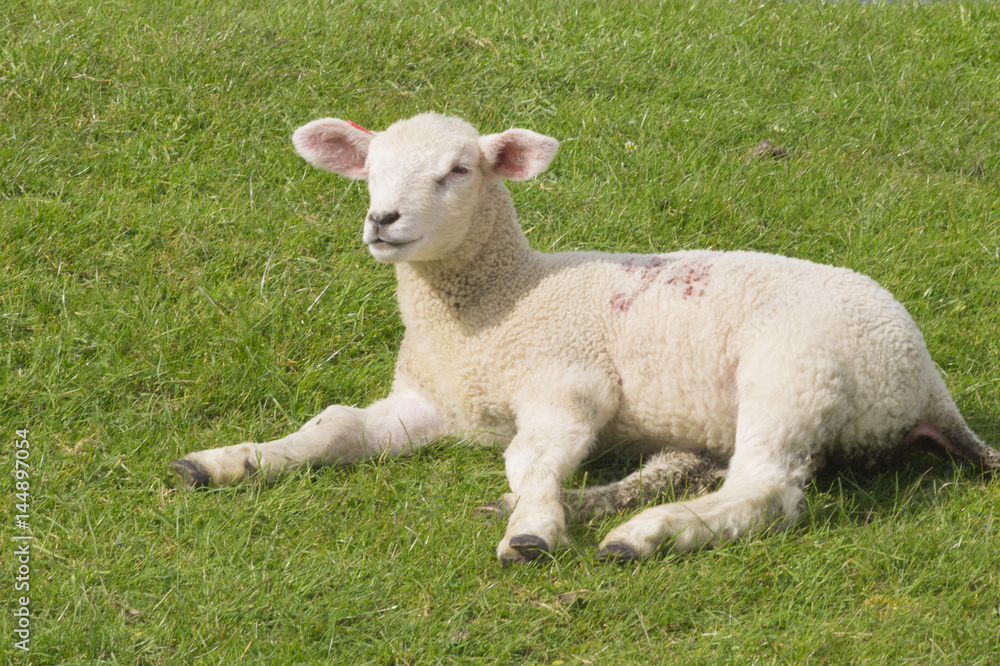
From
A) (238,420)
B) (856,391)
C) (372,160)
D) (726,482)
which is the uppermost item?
(372,160)

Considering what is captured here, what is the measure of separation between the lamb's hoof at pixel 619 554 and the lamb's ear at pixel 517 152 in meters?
1.68

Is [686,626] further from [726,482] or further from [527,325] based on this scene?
[527,325]

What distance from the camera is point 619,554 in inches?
142

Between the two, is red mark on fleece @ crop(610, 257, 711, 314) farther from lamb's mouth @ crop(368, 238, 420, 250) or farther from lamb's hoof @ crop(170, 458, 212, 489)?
lamb's hoof @ crop(170, 458, 212, 489)

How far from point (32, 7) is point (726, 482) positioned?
6.10 metres

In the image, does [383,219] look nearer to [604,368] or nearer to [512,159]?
[512,159]

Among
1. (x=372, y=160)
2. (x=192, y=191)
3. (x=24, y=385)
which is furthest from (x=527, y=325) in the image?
(x=192, y=191)

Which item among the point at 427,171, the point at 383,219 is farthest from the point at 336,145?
the point at 383,219

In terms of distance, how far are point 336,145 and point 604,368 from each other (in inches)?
64.1

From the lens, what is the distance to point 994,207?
6.68 m

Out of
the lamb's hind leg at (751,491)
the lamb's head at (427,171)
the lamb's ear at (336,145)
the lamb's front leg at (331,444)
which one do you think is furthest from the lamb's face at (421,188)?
the lamb's hind leg at (751,491)

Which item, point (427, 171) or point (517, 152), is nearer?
point (427, 171)

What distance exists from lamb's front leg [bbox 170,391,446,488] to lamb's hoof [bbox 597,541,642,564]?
3.79ft

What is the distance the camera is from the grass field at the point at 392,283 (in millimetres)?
3426
